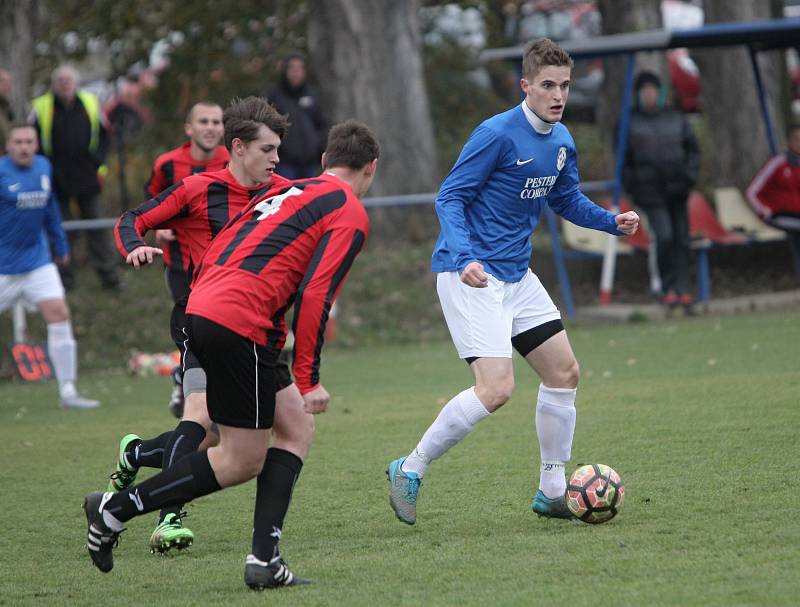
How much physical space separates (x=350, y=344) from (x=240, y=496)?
772cm

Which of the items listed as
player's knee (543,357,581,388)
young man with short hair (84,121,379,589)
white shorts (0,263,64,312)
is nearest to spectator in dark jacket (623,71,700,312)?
white shorts (0,263,64,312)

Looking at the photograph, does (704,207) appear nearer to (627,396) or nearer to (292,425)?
(627,396)

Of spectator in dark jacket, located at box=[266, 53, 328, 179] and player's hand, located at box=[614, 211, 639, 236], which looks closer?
player's hand, located at box=[614, 211, 639, 236]

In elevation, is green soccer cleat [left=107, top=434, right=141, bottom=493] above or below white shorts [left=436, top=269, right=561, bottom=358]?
below

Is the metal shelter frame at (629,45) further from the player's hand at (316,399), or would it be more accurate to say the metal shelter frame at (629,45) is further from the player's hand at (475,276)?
the player's hand at (316,399)

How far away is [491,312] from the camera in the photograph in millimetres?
5820

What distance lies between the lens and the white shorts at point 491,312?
19.1 ft

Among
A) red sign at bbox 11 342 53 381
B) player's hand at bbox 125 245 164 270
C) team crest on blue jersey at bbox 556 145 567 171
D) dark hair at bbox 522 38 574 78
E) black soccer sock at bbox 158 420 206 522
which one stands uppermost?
dark hair at bbox 522 38 574 78

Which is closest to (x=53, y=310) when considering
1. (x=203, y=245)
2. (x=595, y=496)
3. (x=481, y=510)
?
(x=203, y=245)

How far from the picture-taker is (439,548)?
5.35 metres

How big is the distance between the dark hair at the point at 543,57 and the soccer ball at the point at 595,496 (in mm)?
1783

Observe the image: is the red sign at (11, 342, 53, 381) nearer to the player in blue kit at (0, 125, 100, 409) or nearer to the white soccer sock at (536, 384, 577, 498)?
the player in blue kit at (0, 125, 100, 409)

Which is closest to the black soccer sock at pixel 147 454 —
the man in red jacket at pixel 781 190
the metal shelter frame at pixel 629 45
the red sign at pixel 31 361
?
the red sign at pixel 31 361

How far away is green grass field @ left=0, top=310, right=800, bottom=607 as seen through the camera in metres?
4.71
